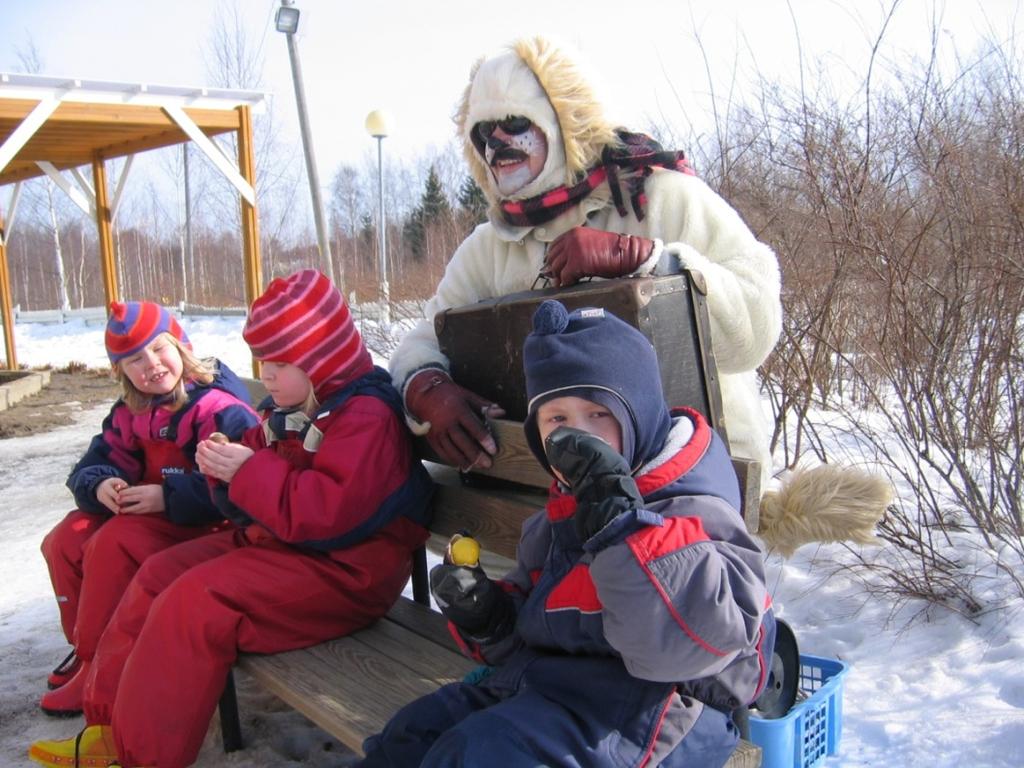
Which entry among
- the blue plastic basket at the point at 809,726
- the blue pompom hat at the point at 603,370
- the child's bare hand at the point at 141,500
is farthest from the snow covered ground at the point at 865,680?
the blue pompom hat at the point at 603,370

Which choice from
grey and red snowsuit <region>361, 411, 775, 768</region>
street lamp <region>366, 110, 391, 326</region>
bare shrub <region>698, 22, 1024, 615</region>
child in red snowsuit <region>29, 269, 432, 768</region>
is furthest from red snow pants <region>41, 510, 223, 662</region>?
street lamp <region>366, 110, 391, 326</region>

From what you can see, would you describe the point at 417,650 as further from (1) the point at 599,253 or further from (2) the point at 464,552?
(1) the point at 599,253

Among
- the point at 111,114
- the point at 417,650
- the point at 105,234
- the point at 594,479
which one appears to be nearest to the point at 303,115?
the point at 111,114

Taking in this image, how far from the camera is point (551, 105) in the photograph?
8.27 ft

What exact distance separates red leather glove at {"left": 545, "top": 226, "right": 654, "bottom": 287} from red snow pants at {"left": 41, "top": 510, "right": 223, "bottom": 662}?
1.75m

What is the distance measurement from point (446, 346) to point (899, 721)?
1794 mm

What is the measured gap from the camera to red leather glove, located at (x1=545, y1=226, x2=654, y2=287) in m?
2.14

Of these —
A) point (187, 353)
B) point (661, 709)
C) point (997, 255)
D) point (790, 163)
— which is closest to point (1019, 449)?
point (997, 255)

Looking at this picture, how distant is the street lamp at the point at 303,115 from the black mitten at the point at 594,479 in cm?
785

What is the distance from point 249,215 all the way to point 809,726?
9094 millimetres

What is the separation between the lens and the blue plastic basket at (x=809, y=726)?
217 centimetres

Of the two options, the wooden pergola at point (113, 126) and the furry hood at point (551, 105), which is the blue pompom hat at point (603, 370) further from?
the wooden pergola at point (113, 126)

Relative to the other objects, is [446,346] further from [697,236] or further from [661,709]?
[661,709]

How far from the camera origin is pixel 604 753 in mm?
1546
